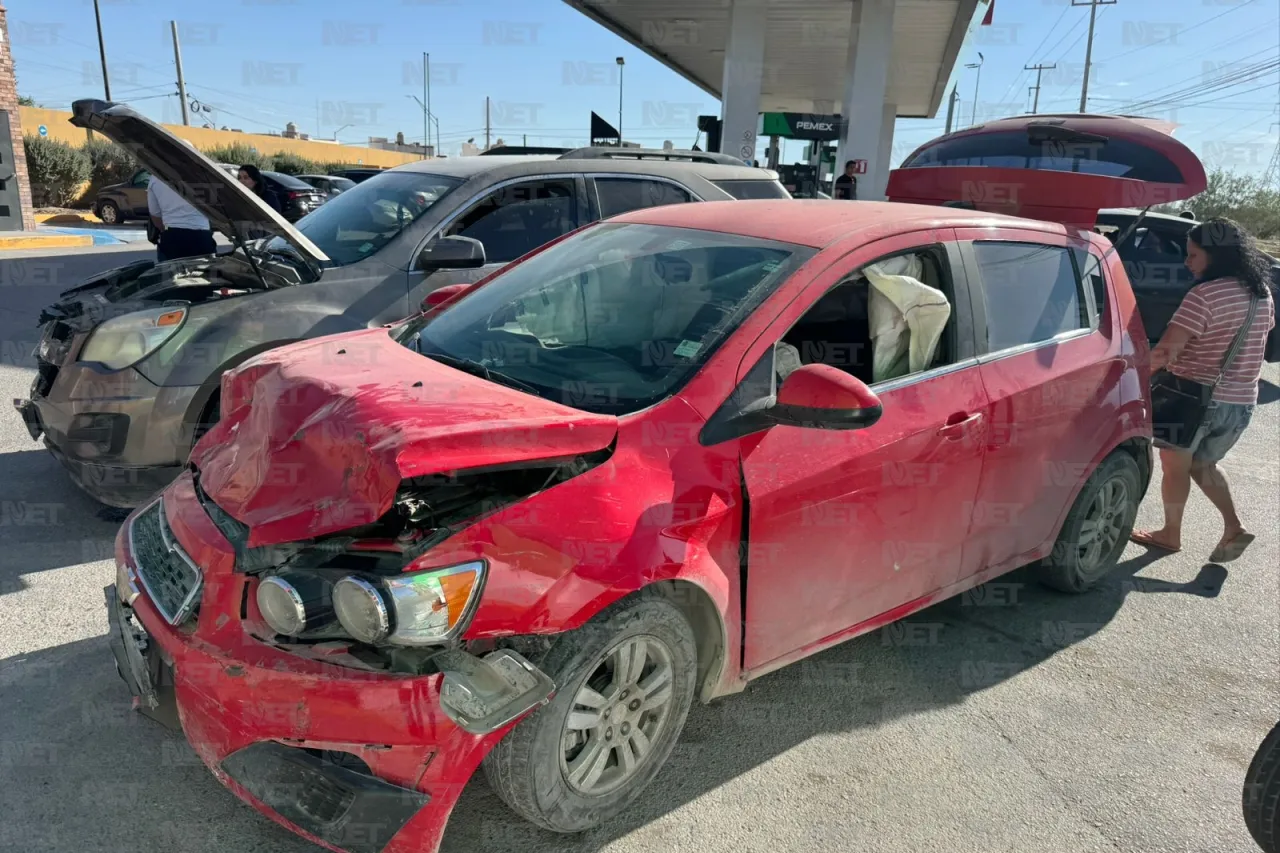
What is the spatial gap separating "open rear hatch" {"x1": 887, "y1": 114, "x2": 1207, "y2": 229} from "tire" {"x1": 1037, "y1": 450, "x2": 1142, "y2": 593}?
1.25 meters

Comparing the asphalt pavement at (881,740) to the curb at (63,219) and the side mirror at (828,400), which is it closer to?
the side mirror at (828,400)

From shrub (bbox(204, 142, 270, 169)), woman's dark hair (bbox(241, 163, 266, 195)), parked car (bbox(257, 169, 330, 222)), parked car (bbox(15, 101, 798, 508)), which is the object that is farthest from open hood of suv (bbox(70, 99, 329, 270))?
shrub (bbox(204, 142, 270, 169))

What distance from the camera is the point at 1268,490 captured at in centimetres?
612

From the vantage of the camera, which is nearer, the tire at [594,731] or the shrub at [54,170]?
the tire at [594,731]

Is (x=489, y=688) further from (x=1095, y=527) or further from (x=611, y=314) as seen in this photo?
(x=1095, y=527)

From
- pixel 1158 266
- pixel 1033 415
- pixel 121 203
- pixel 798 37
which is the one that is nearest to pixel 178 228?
pixel 1033 415

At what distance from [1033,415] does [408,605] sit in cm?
261

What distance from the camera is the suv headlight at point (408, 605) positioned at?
2.02 meters

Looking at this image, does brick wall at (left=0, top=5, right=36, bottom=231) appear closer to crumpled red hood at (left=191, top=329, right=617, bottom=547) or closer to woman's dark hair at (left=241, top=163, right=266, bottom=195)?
woman's dark hair at (left=241, top=163, right=266, bottom=195)

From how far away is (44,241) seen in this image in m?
17.6

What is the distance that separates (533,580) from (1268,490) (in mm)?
6187

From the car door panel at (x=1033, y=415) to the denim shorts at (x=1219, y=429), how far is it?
1.19 meters

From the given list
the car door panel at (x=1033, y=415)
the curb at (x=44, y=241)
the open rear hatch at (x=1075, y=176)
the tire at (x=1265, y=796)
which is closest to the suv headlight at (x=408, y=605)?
the car door panel at (x=1033, y=415)

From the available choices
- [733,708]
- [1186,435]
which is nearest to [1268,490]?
[1186,435]
